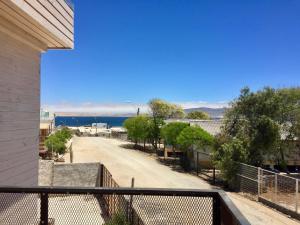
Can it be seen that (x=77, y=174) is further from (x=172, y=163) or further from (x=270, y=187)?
(x=172, y=163)

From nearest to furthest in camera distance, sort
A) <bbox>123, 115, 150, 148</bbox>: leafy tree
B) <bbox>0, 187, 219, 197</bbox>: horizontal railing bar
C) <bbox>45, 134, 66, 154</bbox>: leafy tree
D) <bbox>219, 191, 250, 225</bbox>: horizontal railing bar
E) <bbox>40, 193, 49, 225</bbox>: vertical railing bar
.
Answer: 1. <bbox>219, 191, 250, 225</bbox>: horizontal railing bar
2. <bbox>0, 187, 219, 197</bbox>: horizontal railing bar
3. <bbox>40, 193, 49, 225</bbox>: vertical railing bar
4. <bbox>45, 134, 66, 154</bbox>: leafy tree
5. <bbox>123, 115, 150, 148</bbox>: leafy tree

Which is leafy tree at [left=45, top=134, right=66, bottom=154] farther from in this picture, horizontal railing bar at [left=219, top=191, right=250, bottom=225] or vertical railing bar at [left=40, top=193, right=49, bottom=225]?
horizontal railing bar at [left=219, top=191, right=250, bottom=225]

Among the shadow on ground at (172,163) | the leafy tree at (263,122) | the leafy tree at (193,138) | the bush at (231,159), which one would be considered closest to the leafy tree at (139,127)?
the shadow on ground at (172,163)

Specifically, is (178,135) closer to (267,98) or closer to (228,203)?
(267,98)

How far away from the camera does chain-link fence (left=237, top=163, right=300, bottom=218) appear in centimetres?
1928

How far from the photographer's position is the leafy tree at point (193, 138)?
35.3 meters

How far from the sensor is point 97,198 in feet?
16.8

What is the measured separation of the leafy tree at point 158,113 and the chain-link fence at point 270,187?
2357 cm

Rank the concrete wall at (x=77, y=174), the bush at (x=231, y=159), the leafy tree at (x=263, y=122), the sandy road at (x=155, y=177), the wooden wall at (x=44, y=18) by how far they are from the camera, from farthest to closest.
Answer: the leafy tree at (x=263, y=122) → the bush at (x=231, y=159) → the concrete wall at (x=77, y=174) → the sandy road at (x=155, y=177) → the wooden wall at (x=44, y=18)

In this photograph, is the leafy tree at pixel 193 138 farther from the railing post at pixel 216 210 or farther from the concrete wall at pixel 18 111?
the railing post at pixel 216 210

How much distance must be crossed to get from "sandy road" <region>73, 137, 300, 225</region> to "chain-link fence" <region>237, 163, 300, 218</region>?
529mm

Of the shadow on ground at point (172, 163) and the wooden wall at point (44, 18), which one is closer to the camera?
the wooden wall at point (44, 18)

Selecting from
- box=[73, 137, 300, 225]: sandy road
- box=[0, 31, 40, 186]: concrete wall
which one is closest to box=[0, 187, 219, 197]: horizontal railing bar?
box=[0, 31, 40, 186]: concrete wall

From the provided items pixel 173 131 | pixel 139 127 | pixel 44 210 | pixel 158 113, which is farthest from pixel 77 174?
pixel 158 113
